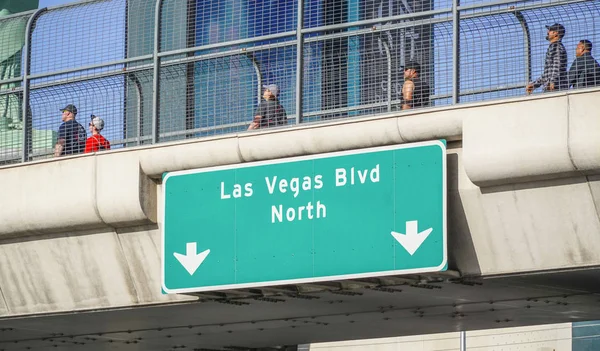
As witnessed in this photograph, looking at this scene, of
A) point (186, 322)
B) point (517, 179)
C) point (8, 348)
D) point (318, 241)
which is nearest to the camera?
point (517, 179)

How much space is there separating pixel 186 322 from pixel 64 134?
161 inches

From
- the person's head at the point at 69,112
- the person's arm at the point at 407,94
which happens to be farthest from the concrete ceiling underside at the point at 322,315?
the person's head at the point at 69,112

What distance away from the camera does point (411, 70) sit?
1803 centimetres

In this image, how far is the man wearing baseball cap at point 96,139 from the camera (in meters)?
21.0

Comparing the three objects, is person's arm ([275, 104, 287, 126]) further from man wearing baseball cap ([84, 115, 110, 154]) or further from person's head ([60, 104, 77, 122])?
person's head ([60, 104, 77, 122])

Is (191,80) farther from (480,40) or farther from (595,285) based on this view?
(595,285)

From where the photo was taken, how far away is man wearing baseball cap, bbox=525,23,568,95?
17.0 meters

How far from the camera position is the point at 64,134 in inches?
847

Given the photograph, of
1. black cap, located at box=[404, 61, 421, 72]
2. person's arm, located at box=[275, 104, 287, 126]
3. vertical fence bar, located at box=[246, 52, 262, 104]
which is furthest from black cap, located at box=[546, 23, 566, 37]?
vertical fence bar, located at box=[246, 52, 262, 104]

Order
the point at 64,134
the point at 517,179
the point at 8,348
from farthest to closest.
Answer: the point at 8,348 < the point at 64,134 < the point at 517,179

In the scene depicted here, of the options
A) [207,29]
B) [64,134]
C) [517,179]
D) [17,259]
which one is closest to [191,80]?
[207,29]

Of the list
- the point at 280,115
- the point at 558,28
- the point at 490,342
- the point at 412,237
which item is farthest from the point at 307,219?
the point at 490,342

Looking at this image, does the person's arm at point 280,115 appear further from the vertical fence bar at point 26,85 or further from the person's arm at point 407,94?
the vertical fence bar at point 26,85

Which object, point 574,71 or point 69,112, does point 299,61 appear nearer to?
point 574,71
